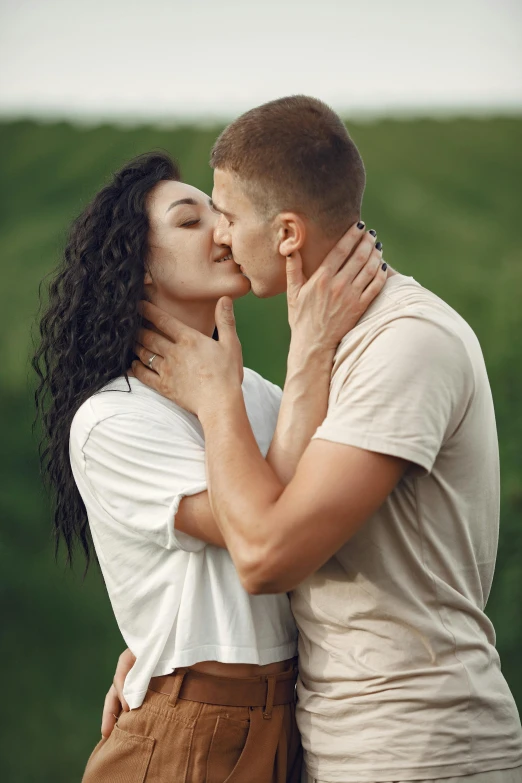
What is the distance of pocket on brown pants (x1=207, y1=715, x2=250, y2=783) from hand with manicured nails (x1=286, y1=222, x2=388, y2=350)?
0.78 m

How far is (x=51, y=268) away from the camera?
6.46 metres

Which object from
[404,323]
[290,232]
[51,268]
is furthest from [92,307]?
[51,268]

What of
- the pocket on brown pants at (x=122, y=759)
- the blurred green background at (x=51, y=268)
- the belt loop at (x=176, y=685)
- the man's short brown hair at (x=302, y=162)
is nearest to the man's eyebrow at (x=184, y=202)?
the man's short brown hair at (x=302, y=162)

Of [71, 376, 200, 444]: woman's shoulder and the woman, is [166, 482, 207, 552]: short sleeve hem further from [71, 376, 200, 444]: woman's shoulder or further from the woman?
[71, 376, 200, 444]: woman's shoulder

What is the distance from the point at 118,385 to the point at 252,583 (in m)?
0.63

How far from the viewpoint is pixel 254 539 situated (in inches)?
65.4

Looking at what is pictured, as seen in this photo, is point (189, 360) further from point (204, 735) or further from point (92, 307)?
point (204, 735)

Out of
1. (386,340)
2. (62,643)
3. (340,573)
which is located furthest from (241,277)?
(62,643)

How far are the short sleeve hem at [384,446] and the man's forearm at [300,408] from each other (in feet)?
0.66

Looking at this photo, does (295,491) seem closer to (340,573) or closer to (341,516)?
(341,516)

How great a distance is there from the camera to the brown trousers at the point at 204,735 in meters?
1.92

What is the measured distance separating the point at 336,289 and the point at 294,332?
123mm

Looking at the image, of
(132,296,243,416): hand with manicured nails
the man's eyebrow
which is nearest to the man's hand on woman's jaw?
(132,296,243,416): hand with manicured nails

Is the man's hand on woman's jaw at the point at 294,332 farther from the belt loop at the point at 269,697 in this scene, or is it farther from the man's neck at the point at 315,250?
the belt loop at the point at 269,697
